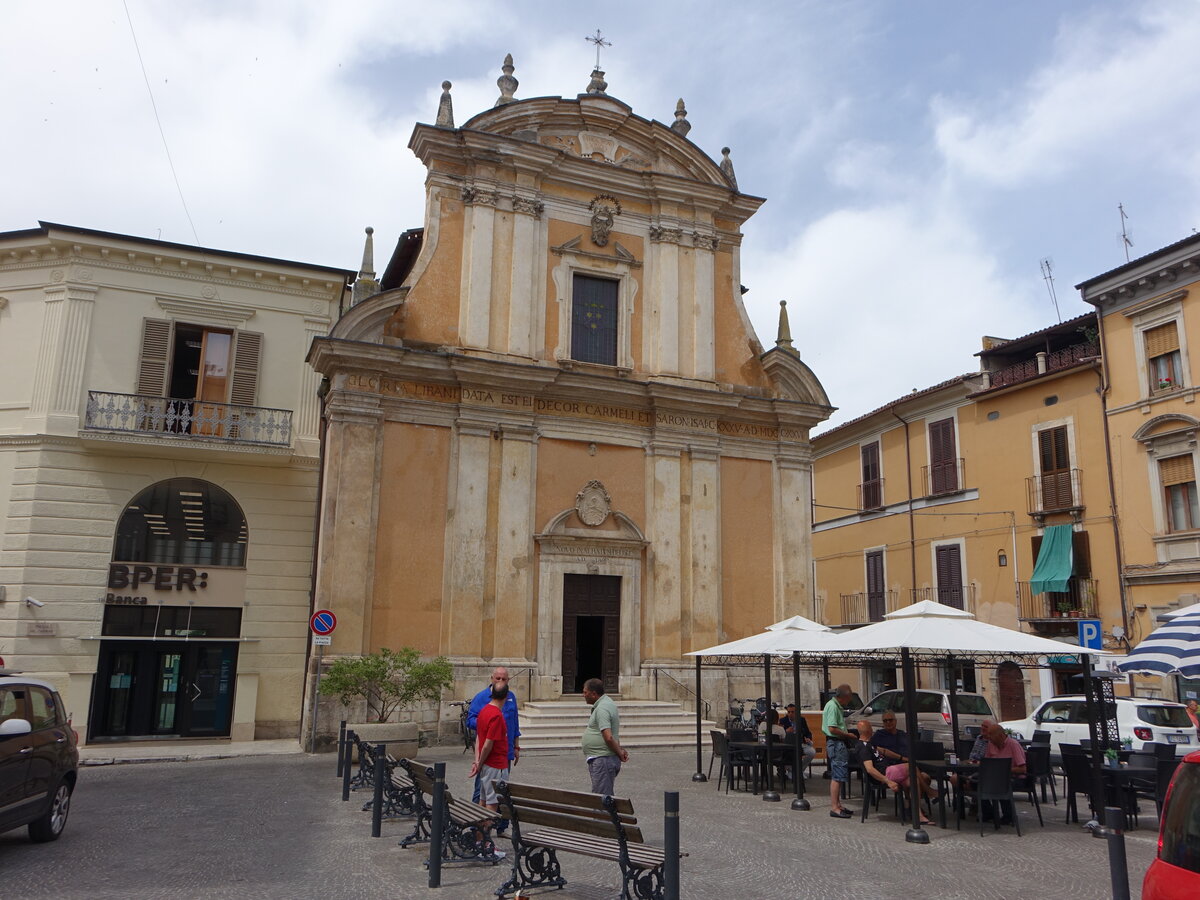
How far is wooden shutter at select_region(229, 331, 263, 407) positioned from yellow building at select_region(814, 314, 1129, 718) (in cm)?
1745

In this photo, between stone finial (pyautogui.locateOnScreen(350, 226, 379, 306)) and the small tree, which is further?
stone finial (pyautogui.locateOnScreen(350, 226, 379, 306))

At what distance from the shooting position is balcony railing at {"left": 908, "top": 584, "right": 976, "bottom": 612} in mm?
26156

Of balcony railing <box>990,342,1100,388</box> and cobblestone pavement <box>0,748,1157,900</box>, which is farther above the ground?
balcony railing <box>990,342,1100,388</box>

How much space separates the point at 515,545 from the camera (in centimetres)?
1881

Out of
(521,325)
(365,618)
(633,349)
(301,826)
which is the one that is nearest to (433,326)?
(521,325)

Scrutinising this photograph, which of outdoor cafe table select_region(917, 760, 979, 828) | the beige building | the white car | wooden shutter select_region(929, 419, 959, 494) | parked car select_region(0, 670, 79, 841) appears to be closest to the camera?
parked car select_region(0, 670, 79, 841)

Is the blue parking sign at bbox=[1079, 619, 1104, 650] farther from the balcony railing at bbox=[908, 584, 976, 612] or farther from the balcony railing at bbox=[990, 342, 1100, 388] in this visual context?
the balcony railing at bbox=[908, 584, 976, 612]

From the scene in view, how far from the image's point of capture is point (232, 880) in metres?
7.18

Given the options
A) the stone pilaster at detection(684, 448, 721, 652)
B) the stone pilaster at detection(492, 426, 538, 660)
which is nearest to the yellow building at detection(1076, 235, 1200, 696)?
the stone pilaster at detection(684, 448, 721, 652)

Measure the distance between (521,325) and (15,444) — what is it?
10.1 metres

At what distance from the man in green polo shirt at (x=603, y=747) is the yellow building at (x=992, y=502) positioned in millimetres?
16084

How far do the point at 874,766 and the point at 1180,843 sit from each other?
6965mm

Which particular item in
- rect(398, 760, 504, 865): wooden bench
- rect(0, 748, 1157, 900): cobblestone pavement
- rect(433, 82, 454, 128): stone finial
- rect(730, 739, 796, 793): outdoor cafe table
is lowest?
rect(0, 748, 1157, 900): cobblestone pavement

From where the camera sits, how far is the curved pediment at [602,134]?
67.9 feet
